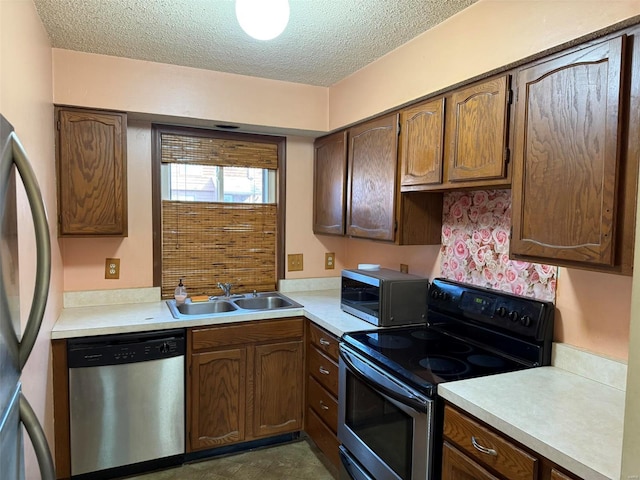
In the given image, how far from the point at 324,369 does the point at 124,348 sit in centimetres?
109

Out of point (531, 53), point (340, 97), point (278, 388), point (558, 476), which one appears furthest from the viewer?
point (340, 97)

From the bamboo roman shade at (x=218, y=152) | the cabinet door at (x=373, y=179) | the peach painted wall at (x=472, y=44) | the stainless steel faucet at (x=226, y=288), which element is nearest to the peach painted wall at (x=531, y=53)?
the peach painted wall at (x=472, y=44)

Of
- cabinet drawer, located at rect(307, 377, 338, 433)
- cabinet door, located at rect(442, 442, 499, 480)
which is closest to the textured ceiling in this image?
cabinet door, located at rect(442, 442, 499, 480)

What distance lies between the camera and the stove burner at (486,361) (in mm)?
1743

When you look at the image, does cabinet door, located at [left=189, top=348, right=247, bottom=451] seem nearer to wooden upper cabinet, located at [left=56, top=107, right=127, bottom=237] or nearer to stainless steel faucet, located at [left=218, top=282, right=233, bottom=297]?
Result: stainless steel faucet, located at [left=218, top=282, right=233, bottom=297]

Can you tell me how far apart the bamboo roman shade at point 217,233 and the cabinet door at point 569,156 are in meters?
1.95

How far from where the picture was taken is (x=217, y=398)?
2.49m

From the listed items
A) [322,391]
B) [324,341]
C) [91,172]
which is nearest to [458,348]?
[324,341]

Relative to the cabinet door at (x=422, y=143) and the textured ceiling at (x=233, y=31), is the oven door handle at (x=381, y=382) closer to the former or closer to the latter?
the cabinet door at (x=422, y=143)

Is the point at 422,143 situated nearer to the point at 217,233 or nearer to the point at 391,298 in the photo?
the point at 391,298

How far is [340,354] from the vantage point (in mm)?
2119

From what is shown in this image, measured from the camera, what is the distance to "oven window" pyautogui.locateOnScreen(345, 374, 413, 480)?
1.65m

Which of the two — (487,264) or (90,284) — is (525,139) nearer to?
(487,264)

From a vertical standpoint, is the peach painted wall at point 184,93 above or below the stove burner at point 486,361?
above
